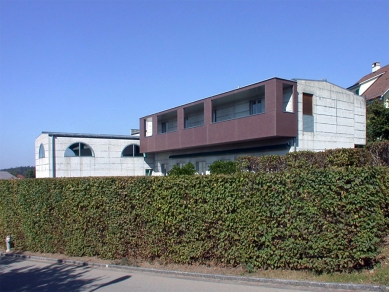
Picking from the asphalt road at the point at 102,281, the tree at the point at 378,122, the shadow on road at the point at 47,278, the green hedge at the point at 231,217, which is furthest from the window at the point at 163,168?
the asphalt road at the point at 102,281

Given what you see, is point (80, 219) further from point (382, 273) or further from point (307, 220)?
point (382, 273)

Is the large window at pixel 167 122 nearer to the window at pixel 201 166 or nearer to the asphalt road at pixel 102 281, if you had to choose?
the window at pixel 201 166

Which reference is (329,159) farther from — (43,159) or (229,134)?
(43,159)

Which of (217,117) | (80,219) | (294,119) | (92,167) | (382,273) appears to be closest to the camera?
(382,273)

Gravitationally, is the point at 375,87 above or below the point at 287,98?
above

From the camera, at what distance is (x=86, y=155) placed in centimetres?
2770

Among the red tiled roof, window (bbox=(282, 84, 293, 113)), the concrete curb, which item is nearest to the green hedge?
the concrete curb

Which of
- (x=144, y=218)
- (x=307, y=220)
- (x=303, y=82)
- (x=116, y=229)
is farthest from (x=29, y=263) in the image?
(x=303, y=82)

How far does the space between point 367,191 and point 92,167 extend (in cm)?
2418

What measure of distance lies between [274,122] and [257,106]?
401 centimetres

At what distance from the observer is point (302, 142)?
19.2 meters

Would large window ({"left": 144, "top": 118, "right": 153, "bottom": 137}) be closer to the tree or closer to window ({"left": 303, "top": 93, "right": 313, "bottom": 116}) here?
window ({"left": 303, "top": 93, "right": 313, "bottom": 116})

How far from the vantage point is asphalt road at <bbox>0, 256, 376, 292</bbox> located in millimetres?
6789

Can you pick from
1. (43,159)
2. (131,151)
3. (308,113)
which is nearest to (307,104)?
(308,113)
